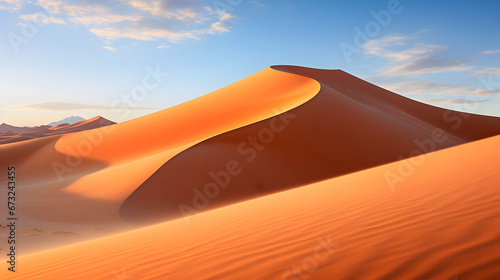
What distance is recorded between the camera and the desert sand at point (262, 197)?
3.05 meters

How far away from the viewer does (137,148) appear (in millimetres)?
22391

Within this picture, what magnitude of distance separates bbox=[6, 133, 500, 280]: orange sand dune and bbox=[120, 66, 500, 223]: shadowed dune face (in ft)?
18.5

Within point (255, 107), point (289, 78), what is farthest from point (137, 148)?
point (289, 78)

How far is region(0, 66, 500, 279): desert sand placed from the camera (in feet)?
10.0

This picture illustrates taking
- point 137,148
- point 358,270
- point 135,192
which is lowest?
point 358,270

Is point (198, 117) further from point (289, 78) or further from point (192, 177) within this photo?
point (192, 177)

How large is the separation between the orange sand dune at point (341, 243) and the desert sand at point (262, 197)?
20 millimetres

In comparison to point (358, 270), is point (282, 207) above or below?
above

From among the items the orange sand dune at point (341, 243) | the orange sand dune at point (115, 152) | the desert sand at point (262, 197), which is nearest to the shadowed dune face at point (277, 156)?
the desert sand at point (262, 197)

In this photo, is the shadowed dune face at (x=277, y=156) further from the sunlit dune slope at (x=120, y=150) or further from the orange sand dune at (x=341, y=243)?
the orange sand dune at (x=341, y=243)

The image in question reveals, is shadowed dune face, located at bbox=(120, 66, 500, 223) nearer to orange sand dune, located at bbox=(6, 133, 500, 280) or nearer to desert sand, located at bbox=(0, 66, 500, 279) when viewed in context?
desert sand, located at bbox=(0, 66, 500, 279)

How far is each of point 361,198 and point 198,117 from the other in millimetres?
20748

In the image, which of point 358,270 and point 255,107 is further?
point 255,107

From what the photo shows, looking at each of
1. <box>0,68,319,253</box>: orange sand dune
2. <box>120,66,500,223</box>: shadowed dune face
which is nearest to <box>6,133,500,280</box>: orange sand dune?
<box>0,68,319,253</box>: orange sand dune
